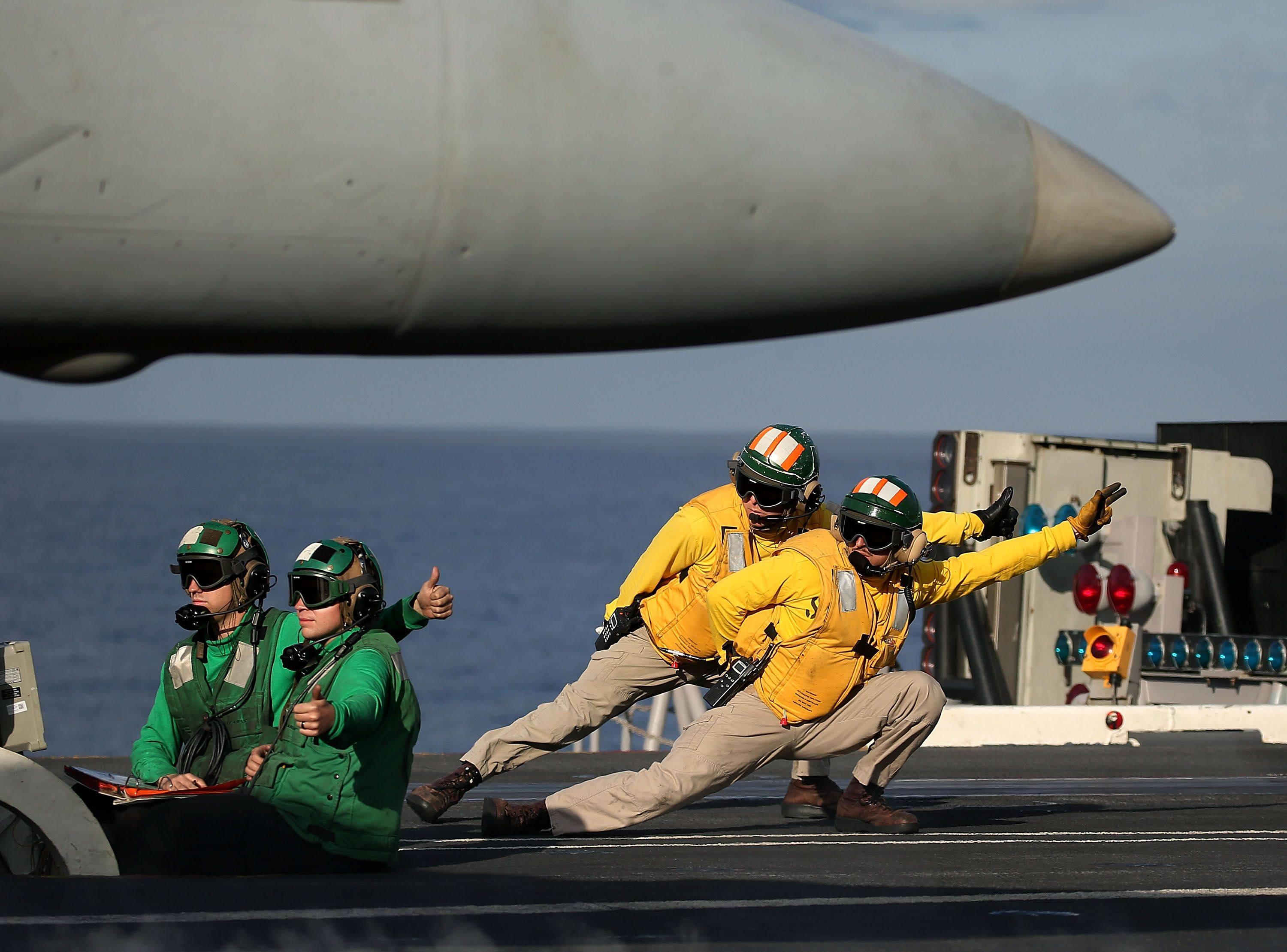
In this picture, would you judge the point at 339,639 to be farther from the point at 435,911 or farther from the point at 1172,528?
the point at 1172,528

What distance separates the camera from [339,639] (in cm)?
662

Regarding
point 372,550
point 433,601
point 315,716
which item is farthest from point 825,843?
point 372,550

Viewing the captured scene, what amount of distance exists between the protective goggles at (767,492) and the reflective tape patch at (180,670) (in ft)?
8.60

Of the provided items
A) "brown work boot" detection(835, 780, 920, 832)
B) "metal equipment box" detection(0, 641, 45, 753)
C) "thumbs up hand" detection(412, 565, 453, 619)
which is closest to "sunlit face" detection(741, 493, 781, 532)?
"brown work boot" detection(835, 780, 920, 832)

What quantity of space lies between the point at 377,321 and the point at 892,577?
13.6 feet

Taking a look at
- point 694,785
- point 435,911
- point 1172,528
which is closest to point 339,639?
point 435,911

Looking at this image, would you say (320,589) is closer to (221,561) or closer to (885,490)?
(221,561)

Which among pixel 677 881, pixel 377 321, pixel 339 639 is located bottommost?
pixel 677 881

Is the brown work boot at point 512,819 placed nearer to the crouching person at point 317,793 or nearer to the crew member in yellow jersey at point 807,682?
the crew member in yellow jersey at point 807,682

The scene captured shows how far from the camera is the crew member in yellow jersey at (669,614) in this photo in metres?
8.23

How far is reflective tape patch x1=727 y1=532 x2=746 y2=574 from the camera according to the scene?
8.35 m

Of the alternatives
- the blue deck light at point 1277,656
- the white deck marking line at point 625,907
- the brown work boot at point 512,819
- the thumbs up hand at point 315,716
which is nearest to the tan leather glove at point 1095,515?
the white deck marking line at point 625,907

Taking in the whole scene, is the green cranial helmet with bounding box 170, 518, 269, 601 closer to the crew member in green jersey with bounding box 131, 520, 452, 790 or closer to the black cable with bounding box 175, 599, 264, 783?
the crew member in green jersey with bounding box 131, 520, 452, 790

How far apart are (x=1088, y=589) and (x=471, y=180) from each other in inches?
411
